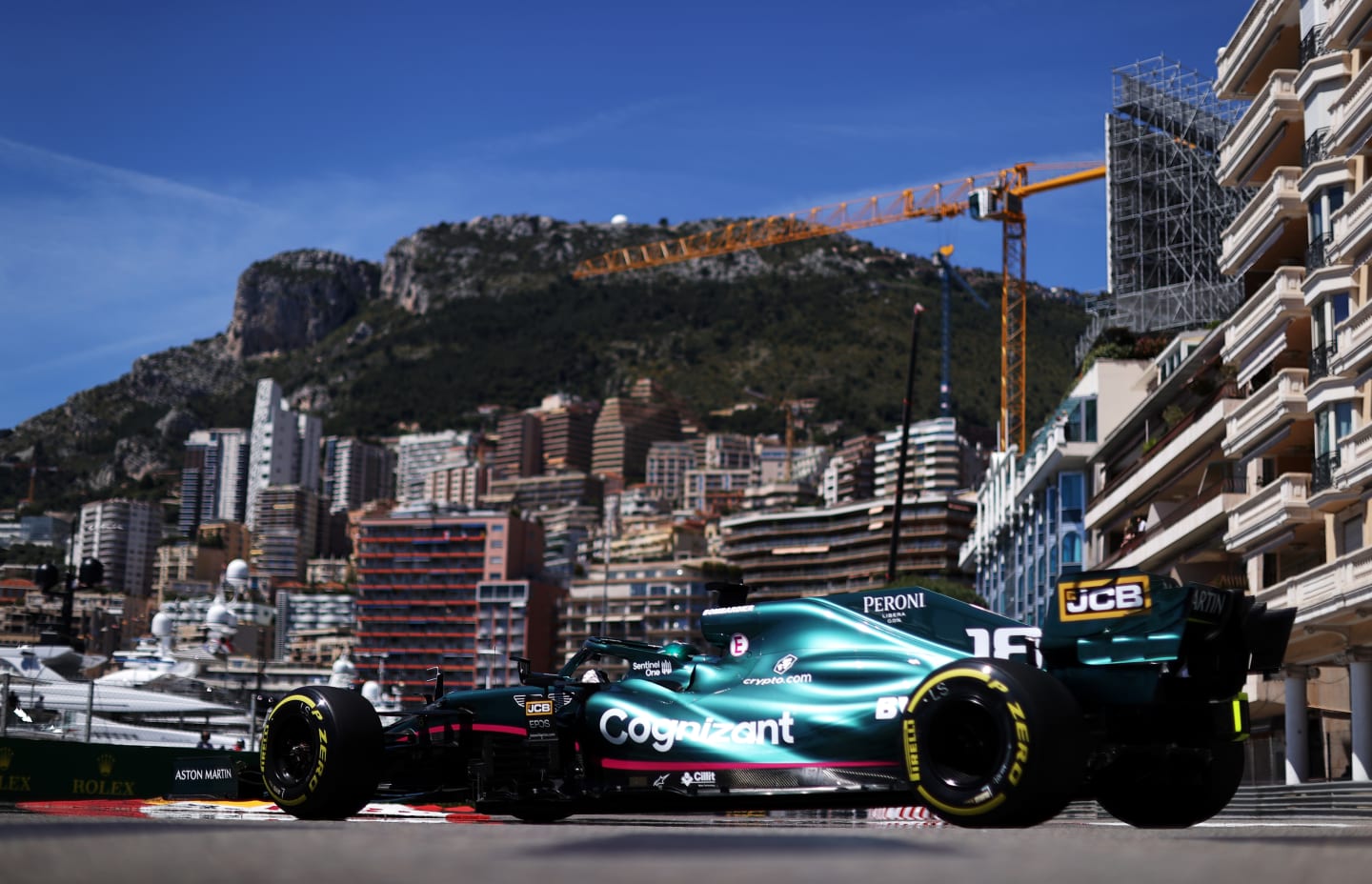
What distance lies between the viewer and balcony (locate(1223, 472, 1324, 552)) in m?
40.3

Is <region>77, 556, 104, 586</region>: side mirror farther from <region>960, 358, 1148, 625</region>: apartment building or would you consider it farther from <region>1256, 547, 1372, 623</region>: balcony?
<region>1256, 547, 1372, 623</region>: balcony

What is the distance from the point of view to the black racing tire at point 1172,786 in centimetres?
1159

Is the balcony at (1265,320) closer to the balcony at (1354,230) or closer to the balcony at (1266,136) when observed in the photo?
the balcony at (1354,230)

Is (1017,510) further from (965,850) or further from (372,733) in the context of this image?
(965,850)

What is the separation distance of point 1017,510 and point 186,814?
75699 millimetres

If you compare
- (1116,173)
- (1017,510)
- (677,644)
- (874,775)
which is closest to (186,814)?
(677,644)

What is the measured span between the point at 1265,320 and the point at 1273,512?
5330mm

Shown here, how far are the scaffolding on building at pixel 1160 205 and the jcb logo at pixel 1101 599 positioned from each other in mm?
78697

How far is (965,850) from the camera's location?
6957mm

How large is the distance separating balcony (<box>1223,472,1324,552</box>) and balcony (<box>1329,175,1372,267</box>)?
18.2ft

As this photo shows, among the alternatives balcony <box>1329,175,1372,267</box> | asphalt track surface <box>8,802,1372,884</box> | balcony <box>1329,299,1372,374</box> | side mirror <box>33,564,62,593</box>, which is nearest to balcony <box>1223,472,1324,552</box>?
balcony <box>1329,299,1372,374</box>

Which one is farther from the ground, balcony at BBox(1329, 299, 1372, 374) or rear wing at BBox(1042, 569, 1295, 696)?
balcony at BBox(1329, 299, 1372, 374)

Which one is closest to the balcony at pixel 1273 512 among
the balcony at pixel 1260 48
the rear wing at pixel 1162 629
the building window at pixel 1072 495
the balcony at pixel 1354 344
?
the balcony at pixel 1354 344

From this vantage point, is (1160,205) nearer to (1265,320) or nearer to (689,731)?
(1265,320)
